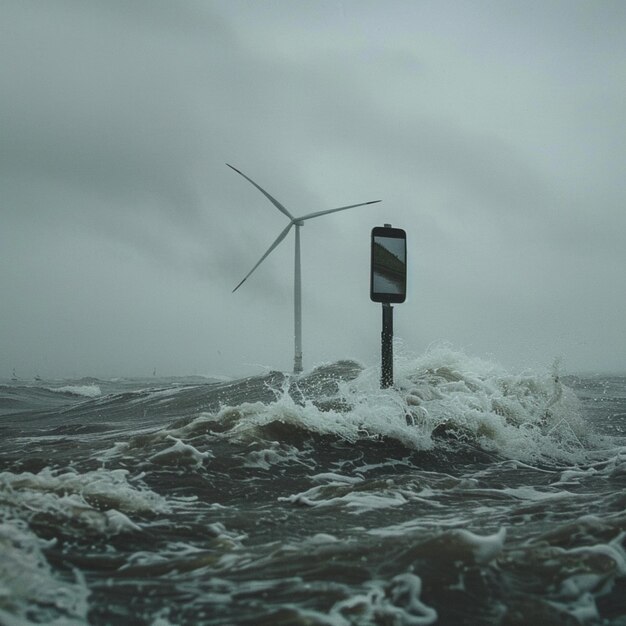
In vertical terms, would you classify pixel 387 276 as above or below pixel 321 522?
above

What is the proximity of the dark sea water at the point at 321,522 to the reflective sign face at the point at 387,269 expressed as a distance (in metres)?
1.56

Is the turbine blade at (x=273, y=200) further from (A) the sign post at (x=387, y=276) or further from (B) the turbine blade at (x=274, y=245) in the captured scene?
(A) the sign post at (x=387, y=276)

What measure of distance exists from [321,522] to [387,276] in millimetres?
5349

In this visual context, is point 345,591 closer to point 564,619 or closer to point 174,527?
point 564,619

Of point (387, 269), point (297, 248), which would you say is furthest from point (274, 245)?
point (387, 269)

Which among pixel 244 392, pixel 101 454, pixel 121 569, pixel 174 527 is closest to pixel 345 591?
pixel 121 569

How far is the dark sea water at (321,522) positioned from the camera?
8.36 feet

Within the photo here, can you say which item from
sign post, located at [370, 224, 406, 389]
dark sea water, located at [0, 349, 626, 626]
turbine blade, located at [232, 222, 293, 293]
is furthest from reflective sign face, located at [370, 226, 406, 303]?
turbine blade, located at [232, 222, 293, 293]

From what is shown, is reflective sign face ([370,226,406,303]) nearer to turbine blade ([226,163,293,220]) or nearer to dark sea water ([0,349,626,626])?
dark sea water ([0,349,626,626])

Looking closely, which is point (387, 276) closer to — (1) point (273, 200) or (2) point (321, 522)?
(2) point (321, 522)

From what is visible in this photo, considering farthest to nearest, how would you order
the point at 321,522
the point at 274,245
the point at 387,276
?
the point at 274,245, the point at 387,276, the point at 321,522

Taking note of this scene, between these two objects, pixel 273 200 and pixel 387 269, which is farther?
pixel 273 200

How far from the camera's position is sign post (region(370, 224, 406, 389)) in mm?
8781

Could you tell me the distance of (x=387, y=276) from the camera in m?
8.83
